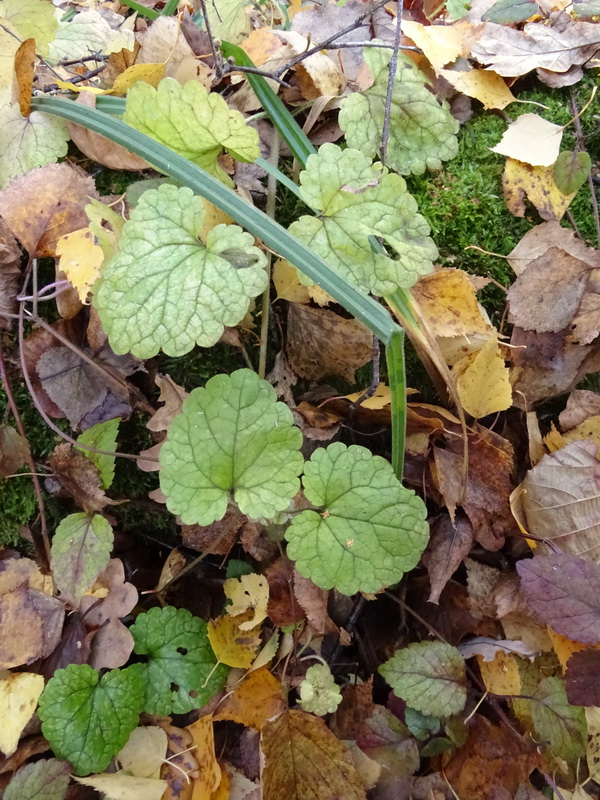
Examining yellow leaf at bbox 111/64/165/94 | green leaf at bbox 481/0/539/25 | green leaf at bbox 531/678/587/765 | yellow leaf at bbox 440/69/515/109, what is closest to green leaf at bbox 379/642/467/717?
green leaf at bbox 531/678/587/765

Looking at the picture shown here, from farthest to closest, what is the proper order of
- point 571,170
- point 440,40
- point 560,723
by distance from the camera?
point 440,40, point 571,170, point 560,723

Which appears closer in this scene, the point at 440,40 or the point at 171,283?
the point at 171,283

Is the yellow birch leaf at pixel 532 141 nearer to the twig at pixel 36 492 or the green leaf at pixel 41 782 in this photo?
the twig at pixel 36 492

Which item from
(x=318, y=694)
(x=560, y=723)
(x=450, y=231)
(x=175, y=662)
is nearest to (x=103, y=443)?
(x=175, y=662)

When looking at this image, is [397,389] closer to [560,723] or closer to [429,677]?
[429,677]

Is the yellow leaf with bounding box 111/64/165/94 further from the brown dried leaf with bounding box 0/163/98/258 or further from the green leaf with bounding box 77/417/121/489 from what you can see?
the green leaf with bounding box 77/417/121/489

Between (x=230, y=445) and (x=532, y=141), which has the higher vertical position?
(x=532, y=141)

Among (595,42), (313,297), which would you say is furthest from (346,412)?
(595,42)
